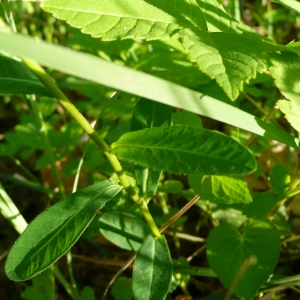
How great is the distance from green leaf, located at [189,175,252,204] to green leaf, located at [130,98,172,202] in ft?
0.38

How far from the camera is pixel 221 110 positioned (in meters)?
0.87

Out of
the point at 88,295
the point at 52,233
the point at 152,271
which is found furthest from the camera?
the point at 88,295

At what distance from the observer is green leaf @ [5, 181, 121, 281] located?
3.06ft

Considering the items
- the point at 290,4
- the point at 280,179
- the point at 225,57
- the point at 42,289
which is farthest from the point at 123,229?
the point at 290,4

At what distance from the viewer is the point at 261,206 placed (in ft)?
4.03

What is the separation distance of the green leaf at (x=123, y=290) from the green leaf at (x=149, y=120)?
40cm

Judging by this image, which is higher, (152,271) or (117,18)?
(117,18)

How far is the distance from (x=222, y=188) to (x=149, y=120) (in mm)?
273

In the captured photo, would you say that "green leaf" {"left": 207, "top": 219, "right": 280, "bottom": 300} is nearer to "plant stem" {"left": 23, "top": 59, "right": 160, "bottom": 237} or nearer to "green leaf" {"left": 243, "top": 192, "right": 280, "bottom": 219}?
"green leaf" {"left": 243, "top": 192, "right": 280, "bottom": 219}

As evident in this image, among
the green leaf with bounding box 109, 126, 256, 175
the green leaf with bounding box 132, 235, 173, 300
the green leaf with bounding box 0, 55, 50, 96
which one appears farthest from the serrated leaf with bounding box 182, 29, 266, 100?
the green leaf with bounding box 132, 235, 173, 300

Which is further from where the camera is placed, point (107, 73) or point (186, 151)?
point (186, 151)

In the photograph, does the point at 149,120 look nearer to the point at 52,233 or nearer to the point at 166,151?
the point at 166,151

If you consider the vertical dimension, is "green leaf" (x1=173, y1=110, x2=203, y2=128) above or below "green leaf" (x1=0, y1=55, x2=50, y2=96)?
below

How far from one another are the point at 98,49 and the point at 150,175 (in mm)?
1081
